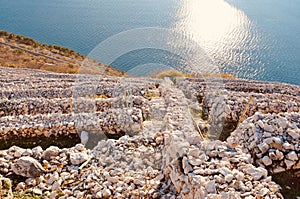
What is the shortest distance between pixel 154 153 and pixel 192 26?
166ft

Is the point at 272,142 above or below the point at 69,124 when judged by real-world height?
below

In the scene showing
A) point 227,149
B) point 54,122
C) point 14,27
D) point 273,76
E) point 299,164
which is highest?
point 14,27

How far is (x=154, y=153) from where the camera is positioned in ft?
23.5

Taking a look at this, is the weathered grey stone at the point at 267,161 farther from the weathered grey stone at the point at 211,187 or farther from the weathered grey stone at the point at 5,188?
the weathered grey stone at the point at 5,188

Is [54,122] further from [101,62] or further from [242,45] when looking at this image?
[242,45]

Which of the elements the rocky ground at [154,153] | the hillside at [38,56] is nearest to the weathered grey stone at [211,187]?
the rocky ground at [154,153]

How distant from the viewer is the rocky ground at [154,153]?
201 inches

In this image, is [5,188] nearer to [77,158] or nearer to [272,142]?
[77,158]

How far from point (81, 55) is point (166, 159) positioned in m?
37.6

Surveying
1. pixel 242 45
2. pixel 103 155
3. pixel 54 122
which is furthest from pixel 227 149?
pixel 242 45

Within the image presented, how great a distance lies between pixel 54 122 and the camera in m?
10.3

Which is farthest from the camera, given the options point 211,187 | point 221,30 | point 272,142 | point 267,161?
point 221,30

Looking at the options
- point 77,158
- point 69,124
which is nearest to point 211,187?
point 77,158

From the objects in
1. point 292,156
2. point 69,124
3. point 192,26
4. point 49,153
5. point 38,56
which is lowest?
point 292,156
